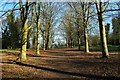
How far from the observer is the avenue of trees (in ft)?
71.8

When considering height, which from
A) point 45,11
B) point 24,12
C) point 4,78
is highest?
point 45,11

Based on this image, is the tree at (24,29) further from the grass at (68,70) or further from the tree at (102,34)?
the tree at (102,34)

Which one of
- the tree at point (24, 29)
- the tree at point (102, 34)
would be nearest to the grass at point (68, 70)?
the tree at point (102, 34)

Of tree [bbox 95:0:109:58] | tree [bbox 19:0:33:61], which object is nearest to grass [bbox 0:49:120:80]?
tree [bbox 95:0:109:58]

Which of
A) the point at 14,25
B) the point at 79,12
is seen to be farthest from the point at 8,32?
the point at 79,12

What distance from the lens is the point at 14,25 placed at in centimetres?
6100

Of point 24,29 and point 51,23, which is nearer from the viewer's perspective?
point 24,29

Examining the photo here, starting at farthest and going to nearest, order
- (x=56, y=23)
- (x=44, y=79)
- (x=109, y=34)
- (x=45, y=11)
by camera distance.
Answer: (x=109, y=34), (x=56, y=23), (x=45, y=11), (x=44, y=79)

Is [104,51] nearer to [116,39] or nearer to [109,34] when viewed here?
[116,39]

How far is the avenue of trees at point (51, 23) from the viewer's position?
2187 cm

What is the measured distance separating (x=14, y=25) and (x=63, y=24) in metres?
14.1

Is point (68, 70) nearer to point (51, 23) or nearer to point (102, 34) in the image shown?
point (102, 34)

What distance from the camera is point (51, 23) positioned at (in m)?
59.2

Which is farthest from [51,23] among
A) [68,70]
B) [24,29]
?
[68,70]
